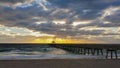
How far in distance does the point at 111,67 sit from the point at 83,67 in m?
1.86

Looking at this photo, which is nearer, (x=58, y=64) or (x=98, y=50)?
(x=58, y=64)

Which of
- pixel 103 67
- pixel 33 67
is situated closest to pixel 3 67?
pixel 33 67

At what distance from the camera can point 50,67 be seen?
64.4ft

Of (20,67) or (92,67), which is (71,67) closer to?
(92,67)

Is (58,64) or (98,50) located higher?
(58,64)

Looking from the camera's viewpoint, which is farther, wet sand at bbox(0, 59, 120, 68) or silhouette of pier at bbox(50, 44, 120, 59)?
silhouette of pier at bbox(50, 44, 120, 59)

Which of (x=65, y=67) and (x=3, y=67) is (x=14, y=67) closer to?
(x=3, y=67)

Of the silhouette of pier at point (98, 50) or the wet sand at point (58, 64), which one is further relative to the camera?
the silhouette of pier at point (98, 50)

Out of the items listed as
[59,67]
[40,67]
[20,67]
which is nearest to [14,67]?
[20,67]

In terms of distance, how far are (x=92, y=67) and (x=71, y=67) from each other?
4.56 feet

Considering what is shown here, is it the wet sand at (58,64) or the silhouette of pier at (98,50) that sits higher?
the wet sand at (58,64)

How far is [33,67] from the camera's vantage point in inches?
772

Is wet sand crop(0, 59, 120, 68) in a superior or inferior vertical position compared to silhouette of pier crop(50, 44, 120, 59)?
superior

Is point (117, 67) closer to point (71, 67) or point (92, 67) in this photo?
point (92, 67)
